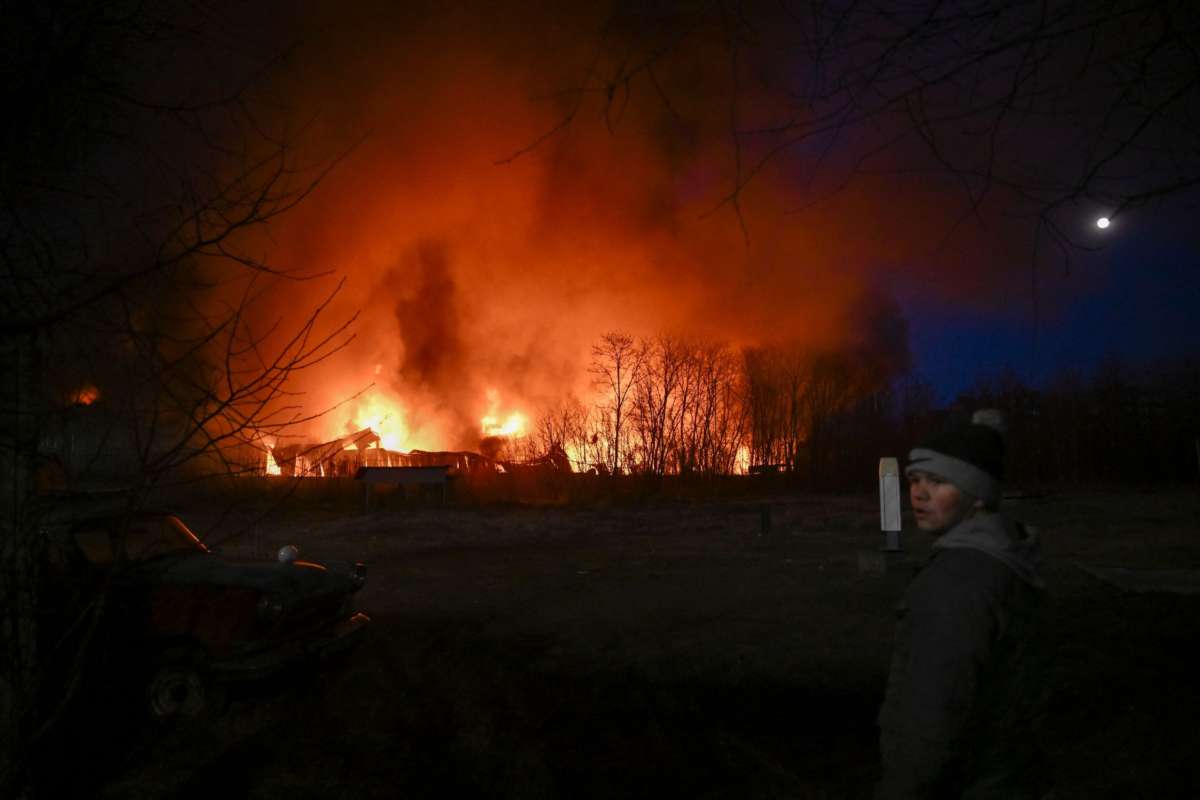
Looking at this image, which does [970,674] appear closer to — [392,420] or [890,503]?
[890,503]

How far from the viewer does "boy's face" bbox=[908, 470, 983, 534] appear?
224 cm

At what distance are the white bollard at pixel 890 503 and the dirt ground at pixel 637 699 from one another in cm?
37

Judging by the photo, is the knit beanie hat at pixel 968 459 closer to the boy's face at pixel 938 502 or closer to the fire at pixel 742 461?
the boy's face at pixel 938 502

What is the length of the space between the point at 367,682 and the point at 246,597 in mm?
1350

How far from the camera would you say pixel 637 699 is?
672cm

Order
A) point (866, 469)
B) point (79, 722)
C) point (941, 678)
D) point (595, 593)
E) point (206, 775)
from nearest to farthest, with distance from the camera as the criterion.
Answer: point (941, 678) < point (206, 775) < point (79, 722) < point (595, 593) < point (866, 469)

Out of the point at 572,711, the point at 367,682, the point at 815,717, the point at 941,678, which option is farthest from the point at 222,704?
the point at 941,678

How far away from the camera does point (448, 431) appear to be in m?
59.3

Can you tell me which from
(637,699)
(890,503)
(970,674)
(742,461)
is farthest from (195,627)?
(742,461)

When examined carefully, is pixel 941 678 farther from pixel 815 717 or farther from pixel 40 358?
pixel 815 717

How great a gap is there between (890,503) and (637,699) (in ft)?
23.6

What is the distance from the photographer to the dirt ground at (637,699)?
499 centimetres

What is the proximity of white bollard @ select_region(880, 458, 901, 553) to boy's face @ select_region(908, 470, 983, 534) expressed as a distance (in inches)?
426

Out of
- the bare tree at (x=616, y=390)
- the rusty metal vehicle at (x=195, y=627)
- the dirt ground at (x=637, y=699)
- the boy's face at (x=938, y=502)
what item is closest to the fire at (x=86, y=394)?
the boy's face at (x=938, y=502)
